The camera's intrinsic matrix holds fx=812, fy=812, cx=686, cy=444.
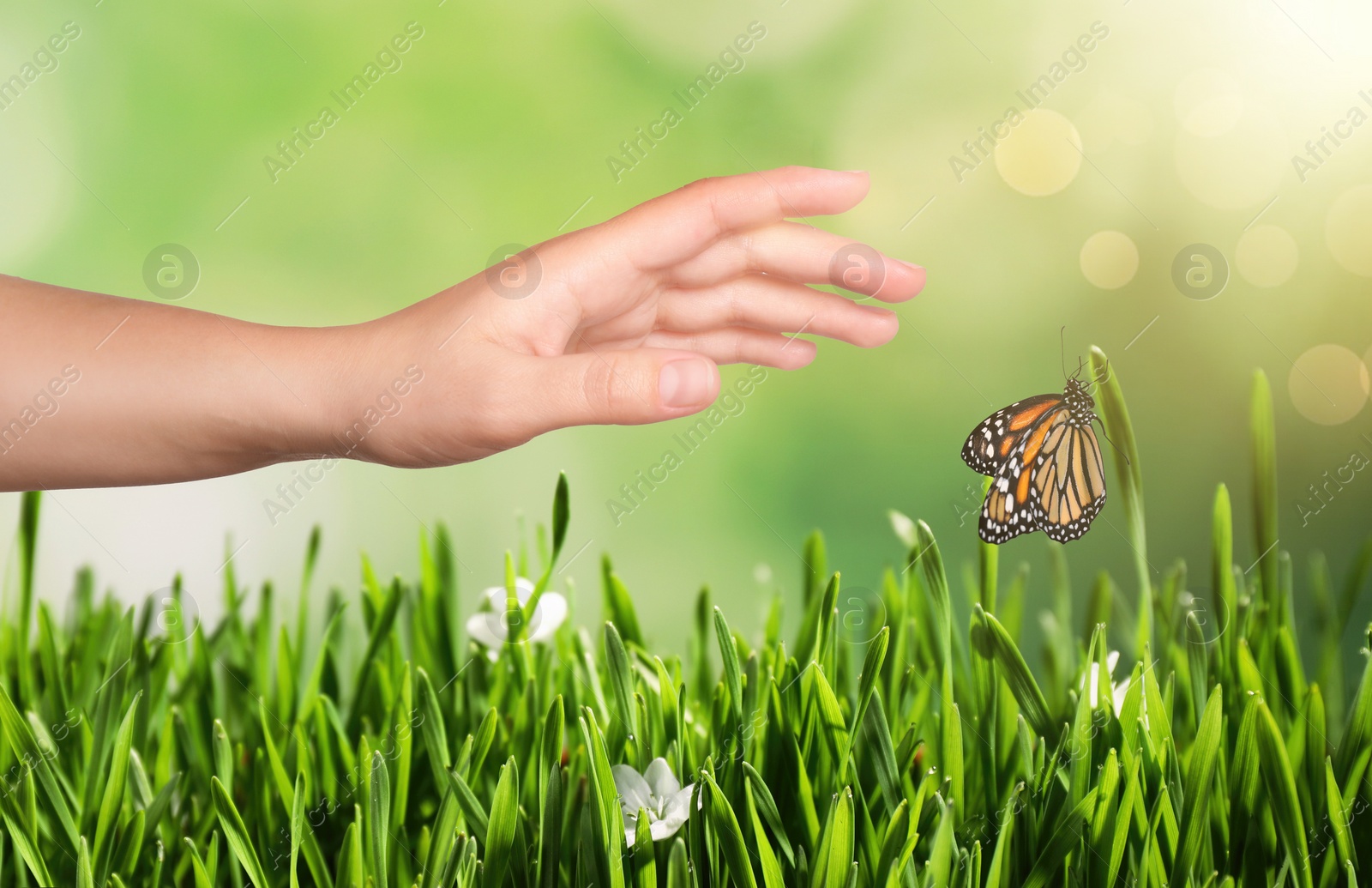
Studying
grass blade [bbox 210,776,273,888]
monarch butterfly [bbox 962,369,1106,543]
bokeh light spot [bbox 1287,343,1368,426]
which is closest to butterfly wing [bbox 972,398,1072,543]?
monarch butterfly [bbox 962,369,1106,543]

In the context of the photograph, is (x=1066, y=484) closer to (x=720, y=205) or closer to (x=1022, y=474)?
(x=1022, y=474)

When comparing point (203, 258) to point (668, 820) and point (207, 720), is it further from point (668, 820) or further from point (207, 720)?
point (668, 820)

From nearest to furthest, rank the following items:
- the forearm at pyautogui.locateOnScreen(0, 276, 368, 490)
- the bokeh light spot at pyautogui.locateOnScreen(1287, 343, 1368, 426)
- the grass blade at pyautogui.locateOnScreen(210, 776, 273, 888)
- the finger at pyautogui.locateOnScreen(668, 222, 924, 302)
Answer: the grass blade at pyautogui.locateOnScreen(210, 776, 273, 888) < the forearm at pyautogui.locateOnScreen(0, 276, 368, 490) < the finger at pyautogui.locateOnScreen(668, 222, 924, 302) < the bokeh light spot at pyautogui.locateOnScreen(1287, 343, 1368, 426)

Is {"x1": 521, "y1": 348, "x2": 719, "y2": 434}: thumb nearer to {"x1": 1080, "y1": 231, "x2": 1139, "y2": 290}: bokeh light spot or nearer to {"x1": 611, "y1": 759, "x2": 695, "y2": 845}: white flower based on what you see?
{"x1": 611, "y1": 759, "x2": 695, "y2": 845}: white flower

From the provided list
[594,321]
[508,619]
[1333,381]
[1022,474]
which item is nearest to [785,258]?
[594,321]

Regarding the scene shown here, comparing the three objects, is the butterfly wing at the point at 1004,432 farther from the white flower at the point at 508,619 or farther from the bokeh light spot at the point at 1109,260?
the bokeh light spot at the point at 1109,260

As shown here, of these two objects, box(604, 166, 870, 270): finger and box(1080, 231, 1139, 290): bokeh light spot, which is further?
box(1080, 231, 1139, 290): bokeh light spot

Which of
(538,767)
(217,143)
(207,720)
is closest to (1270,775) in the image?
(538,767)
